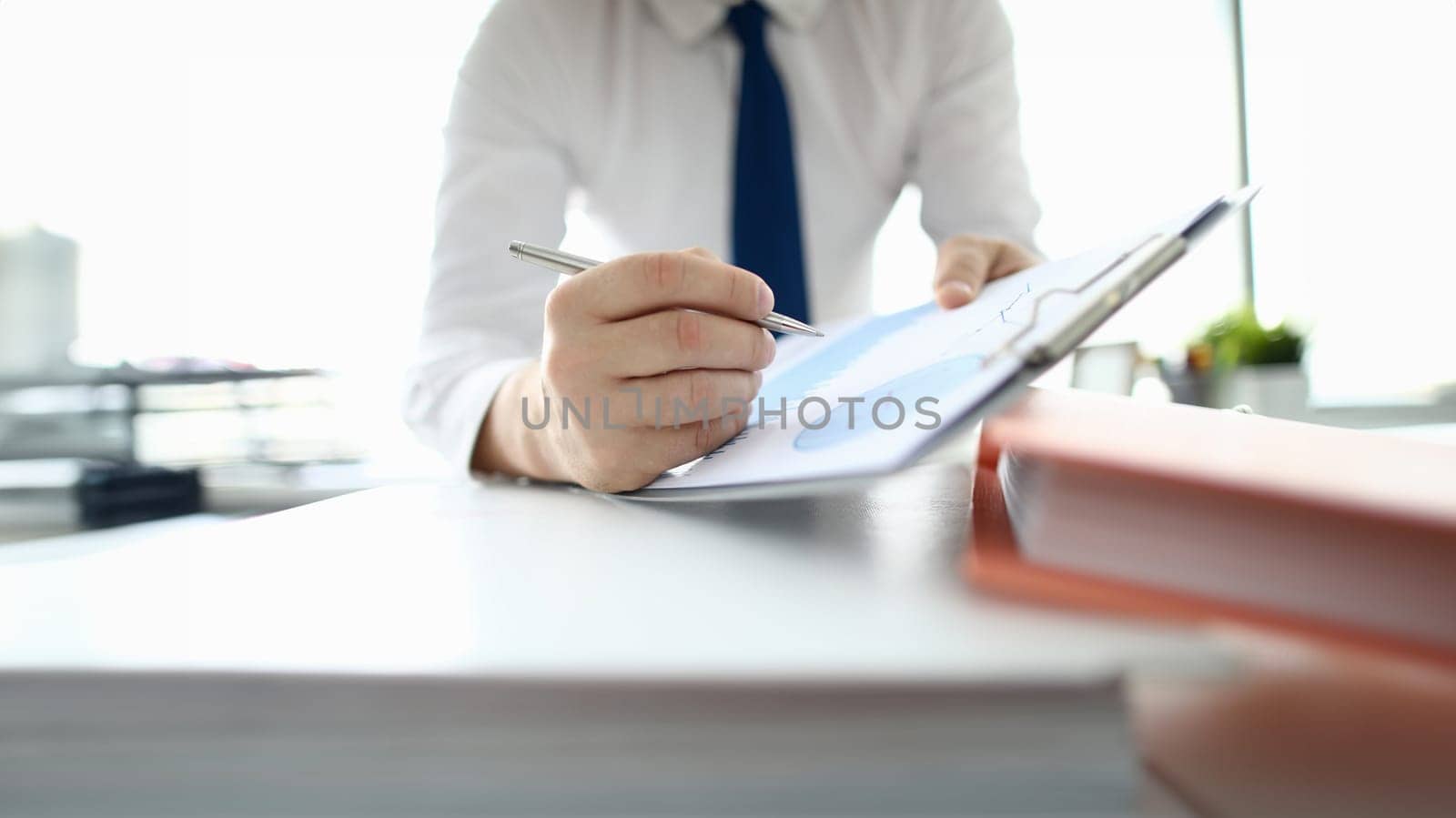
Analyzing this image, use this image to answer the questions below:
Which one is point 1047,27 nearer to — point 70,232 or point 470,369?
point 470,369

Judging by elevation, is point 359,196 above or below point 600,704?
above

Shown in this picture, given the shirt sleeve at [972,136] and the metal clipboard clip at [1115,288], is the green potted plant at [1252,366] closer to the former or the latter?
the shirt sleeve at [972,136]

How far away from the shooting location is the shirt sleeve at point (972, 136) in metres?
0.99

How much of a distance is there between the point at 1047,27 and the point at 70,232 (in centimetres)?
322

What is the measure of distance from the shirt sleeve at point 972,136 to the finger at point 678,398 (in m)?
0.71

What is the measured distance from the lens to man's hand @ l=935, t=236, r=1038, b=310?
47cm

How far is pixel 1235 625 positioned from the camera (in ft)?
0.48

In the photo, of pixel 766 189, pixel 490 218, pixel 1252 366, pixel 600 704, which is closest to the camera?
pixel 600 704

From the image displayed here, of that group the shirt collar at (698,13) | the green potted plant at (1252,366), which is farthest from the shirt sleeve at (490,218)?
the green potted plant at (1252,366)

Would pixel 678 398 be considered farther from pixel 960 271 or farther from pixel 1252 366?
pixel 1252 366

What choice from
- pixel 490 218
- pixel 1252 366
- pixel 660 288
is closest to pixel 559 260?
pixel 660 288

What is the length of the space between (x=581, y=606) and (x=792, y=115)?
97cm

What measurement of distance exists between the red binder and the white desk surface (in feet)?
0.04

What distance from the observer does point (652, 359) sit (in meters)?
0.35
